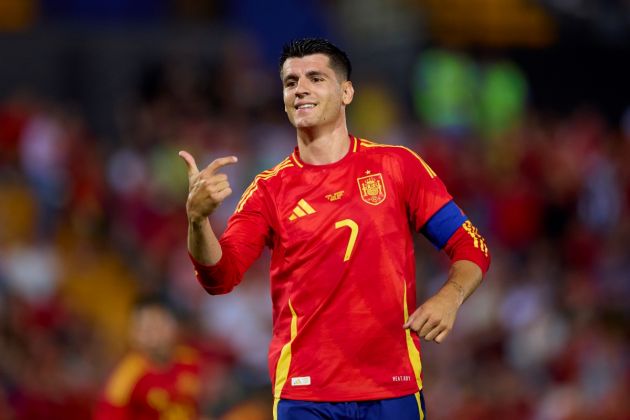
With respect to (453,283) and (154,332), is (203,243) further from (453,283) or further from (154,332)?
(154,332)

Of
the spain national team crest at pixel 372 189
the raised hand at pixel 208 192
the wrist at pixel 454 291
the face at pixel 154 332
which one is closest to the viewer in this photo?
the raised hand at pixel 208 192

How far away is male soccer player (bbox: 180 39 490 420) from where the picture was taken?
17.6ft

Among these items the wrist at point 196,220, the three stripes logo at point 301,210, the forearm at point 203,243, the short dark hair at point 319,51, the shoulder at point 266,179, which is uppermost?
the short dark hair at point 319,51

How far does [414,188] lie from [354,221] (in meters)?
0.31

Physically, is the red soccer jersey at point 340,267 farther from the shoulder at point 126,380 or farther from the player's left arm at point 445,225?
the shoulder at point 126,380

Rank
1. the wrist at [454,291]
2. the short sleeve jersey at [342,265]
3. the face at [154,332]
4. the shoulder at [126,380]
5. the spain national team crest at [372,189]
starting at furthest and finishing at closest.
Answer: the face at [154,332]
the shoulder at [126,380]
the spain national team crest at [372,189]
the short sleeve jersey at [342,265]
the wrist at [454,291]

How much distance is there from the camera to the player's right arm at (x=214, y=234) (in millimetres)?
5117

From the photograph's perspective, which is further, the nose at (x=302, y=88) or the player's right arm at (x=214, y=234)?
the nose at (x=302, y=88)

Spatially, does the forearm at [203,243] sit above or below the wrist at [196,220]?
below

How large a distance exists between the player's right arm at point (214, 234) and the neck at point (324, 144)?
0.29m

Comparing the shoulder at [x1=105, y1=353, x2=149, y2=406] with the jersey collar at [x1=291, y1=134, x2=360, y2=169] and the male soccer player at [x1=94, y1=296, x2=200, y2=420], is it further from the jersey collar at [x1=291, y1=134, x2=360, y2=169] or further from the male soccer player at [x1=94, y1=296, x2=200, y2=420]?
the jersey collar at [x1=291, y1=134, x2=360, y2=169]

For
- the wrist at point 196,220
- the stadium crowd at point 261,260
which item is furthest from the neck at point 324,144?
the stadium crowd at point 261,260

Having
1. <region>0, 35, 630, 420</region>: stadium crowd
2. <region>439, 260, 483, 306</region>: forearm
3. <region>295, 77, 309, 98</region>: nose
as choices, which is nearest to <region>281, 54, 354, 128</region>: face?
<region>295, 77, 309, 98</region>: nose

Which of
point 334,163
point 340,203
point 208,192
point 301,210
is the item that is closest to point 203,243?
point 208,192
